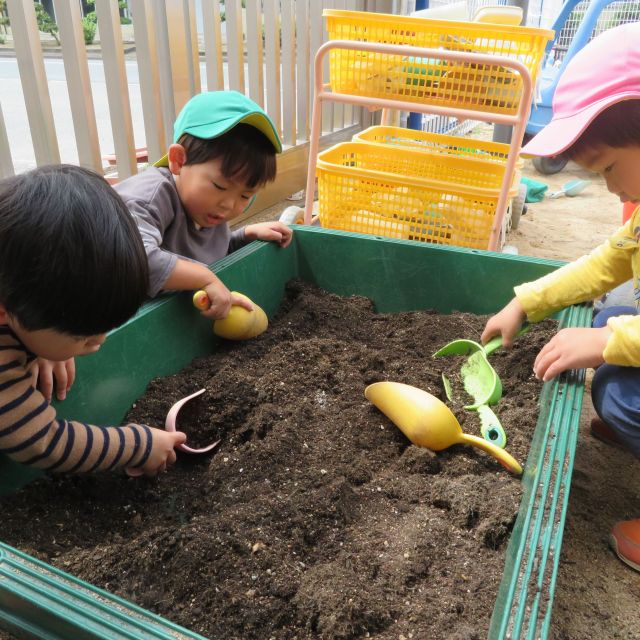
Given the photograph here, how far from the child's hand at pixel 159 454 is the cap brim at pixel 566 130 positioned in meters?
0.78

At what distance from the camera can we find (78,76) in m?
1.92

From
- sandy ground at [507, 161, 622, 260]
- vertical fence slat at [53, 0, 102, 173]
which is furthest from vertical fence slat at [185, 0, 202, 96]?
sandy ground at [507, 161, 622, 260]

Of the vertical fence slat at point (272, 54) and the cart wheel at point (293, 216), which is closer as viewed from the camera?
the cart wheel at point (293, 216)

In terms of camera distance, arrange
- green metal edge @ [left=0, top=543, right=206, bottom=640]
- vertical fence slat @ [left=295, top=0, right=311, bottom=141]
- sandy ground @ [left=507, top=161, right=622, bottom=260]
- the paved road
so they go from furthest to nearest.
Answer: the paved road
vertical fence slat @ [left=295, top=0, right=311, bottom=141]
sandy ground @ [left=507, top=161, right=622, bottom=260]
green metal edge @ [left=0, top=543, right=206, bottom=640]

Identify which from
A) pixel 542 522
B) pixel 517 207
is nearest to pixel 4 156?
pixel 542 522

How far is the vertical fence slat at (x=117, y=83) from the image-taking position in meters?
2.00

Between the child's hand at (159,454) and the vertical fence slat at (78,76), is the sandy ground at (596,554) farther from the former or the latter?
the vertical fence slat at (78,76)

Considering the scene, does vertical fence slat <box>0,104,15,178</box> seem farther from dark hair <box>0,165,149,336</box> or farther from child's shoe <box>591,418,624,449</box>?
child's shoe <box>591,418,624,449</box>

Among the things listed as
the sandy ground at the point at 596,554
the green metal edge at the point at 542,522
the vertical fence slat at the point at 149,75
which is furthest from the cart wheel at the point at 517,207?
the green metal edge at the point at 542,522

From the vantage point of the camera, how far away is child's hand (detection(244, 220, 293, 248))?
5.31ft

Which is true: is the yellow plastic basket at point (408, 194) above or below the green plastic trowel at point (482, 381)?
above

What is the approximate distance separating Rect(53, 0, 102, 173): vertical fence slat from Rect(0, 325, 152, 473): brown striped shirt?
1291mm

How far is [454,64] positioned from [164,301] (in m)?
1.10

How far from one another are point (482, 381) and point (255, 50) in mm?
2203
